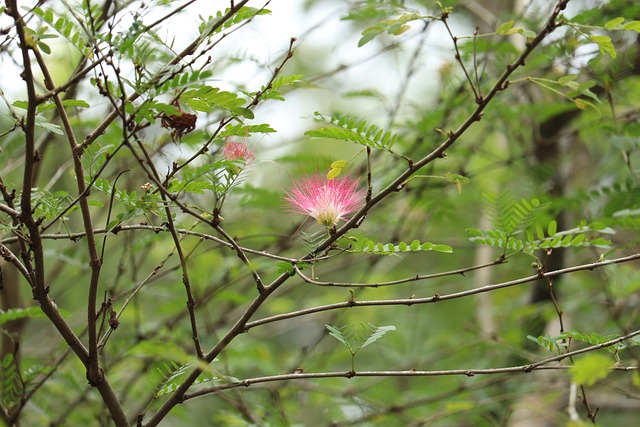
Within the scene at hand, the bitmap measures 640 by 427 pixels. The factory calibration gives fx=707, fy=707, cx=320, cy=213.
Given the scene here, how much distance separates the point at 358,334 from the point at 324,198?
0.92 feet

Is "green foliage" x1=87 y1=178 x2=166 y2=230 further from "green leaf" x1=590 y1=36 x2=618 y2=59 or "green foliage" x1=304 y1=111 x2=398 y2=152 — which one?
"green leaf" x1=590 y1=36 x2=618 y2=59

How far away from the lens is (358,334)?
1355mm

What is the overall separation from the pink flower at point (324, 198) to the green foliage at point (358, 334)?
0.21m

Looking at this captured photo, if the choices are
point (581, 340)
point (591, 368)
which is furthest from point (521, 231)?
point (591, 368)

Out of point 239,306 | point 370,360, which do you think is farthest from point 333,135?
point 370,360

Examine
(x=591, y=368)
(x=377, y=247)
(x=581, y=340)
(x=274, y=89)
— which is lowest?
(x=591, y=368)

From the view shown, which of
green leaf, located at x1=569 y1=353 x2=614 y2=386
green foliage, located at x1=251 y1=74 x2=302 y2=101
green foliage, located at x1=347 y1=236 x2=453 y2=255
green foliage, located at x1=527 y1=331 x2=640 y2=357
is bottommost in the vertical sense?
green leaf, located at x1=569 y1=353 x2=614 y2=386

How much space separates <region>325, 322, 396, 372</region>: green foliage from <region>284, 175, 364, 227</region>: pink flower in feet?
0.67

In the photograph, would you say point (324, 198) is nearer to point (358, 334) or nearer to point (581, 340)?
point (358, 334)

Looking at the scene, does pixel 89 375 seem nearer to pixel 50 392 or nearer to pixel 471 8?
pixel 50 392

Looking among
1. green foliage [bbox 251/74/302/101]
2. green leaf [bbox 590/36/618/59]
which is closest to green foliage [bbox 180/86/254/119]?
green foliage [bbox 251/74/302/101]

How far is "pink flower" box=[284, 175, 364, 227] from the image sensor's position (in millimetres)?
1273

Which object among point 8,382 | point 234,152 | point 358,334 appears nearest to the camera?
point 234,152

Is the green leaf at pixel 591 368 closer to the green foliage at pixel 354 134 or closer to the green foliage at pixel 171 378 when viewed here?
the green foliage at pixel 354 134
